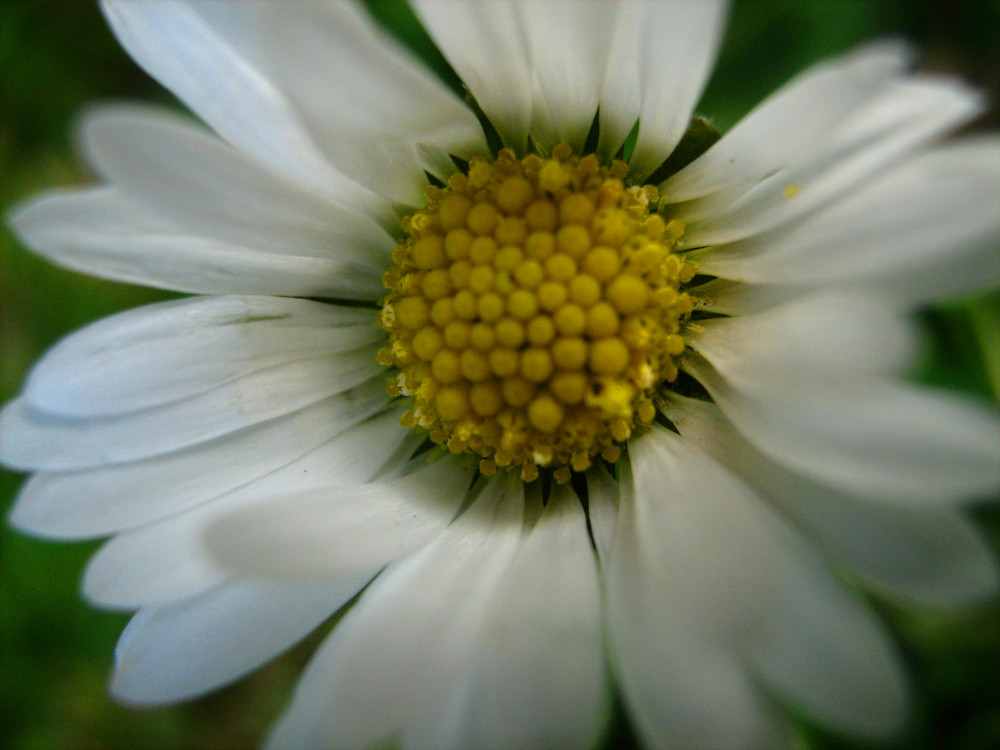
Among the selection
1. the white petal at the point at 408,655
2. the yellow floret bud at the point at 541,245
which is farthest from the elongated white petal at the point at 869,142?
the white petal at the point at 408,655

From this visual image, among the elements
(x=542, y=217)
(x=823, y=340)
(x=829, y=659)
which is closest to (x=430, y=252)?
(x=542, y=217)

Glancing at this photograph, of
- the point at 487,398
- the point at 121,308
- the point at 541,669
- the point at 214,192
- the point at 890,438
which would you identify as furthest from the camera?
the point at 121,308

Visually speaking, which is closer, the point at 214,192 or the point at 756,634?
the point at 756,634

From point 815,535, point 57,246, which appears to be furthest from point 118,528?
point 815,535

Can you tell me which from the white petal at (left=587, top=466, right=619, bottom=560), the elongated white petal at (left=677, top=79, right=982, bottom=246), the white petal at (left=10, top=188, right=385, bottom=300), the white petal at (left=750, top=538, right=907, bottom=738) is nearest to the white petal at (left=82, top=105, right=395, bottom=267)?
the white petal at (left=10, top=188, right=385, bottom=300)

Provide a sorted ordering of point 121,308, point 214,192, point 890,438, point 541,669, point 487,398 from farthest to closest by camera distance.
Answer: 1. point 121,308
2. point 487,398
3. point 214,192
4. point 541,669
5. point 890,438

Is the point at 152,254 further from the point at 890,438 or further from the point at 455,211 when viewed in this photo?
the point at 890,438

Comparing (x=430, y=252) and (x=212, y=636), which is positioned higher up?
(x=430, y=252)
